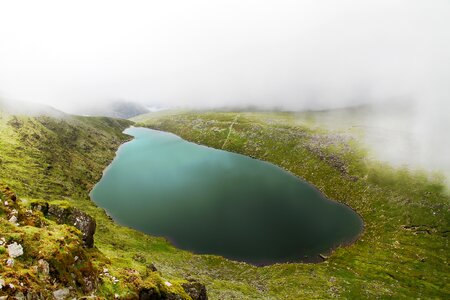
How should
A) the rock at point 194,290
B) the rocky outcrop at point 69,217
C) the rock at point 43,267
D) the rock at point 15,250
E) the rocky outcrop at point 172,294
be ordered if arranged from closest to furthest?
1. the rock at point 15,250
2. the rock at point 43,267
3. the rocky outcrop at point 172,294
4. the rocky outcrop at point 69,217
5. the rock at point 194,290

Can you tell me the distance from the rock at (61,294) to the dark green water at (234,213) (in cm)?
7699

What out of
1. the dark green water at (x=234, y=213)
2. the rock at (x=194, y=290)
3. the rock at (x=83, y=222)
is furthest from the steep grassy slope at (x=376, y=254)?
the rock at (x=83, y=222)

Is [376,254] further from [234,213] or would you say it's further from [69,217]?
[69,217]

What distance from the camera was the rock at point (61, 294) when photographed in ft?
70.4

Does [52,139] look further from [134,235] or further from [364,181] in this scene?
[364,181]

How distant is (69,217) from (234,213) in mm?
90726

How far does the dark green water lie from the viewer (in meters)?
102

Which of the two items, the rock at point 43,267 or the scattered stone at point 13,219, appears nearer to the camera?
the rock at point 43,267

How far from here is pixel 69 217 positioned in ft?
126

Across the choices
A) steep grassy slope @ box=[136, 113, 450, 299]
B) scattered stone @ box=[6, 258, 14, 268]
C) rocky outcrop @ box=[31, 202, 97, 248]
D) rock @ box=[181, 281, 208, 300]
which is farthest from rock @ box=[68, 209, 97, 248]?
steep grassy slope @ box=[136, 113, 450, 299]

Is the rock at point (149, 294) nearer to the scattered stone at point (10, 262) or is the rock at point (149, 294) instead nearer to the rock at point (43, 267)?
the rock at point (43, 267)

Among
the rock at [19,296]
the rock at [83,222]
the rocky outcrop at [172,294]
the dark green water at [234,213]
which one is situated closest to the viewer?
the rock at [19,296]

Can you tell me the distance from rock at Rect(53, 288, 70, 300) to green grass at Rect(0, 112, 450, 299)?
3.83 m

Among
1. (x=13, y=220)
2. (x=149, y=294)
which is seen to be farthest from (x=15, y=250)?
(x=149, y=294)
